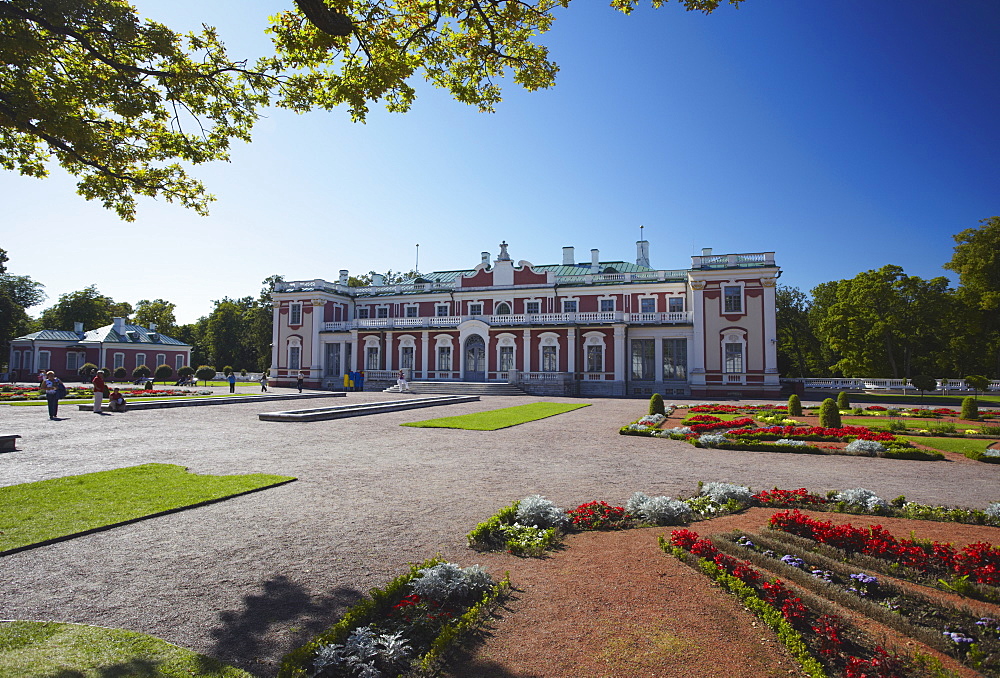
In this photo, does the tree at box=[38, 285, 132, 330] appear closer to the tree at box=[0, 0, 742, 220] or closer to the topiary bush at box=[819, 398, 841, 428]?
the tree at box=[0, 0, 742, 220]

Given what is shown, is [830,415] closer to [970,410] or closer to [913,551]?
[970,410]

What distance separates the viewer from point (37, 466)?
902 cm

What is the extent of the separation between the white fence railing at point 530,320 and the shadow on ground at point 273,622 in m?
31.4

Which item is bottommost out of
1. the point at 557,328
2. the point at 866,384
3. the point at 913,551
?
the point at 913,551

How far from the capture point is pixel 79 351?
47.3m

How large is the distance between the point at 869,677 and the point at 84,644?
4.79m

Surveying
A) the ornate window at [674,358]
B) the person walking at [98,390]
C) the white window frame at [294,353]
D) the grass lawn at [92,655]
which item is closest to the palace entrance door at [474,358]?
the ornate window at [674,358]

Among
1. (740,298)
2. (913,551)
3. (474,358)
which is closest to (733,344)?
(740,298)

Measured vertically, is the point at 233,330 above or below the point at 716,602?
above

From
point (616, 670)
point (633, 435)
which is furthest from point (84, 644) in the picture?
point (633, 435)

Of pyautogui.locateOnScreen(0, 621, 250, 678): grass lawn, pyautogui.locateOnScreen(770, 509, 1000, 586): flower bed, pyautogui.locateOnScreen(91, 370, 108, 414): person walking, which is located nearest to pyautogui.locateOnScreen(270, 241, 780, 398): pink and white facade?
pyautogui.locateOnScreen(91, 370, 108, 414): person walking

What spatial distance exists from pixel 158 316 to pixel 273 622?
270 ft

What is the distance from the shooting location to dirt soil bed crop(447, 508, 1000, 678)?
3.14 metres

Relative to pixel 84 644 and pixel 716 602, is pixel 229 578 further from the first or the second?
pixel 716 602
